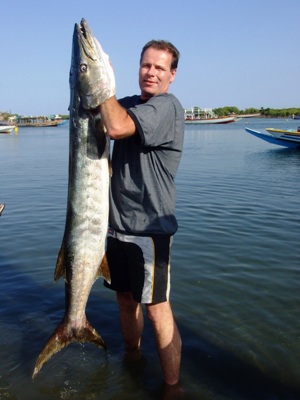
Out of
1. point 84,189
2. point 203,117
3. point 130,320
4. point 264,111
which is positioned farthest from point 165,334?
point 264,111

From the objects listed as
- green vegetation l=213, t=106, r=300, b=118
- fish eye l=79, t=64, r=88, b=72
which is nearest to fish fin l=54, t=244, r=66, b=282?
fish eye l=79, t=64, r=88, b=72

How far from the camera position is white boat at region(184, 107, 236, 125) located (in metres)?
108

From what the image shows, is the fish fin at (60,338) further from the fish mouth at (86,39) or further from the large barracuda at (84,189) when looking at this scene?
the fish mouth at (86,39)

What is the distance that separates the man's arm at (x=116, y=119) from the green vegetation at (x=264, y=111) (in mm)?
175821

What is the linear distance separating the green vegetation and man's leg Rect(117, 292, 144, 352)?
174778 millimetres

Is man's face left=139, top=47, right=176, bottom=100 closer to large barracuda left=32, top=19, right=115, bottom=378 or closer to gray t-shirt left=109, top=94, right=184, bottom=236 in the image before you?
gray t-shirt left=109, top=94, right=184, bottom=236

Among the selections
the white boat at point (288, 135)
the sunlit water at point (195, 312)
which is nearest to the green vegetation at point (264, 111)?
the white boat at point (288, 135)

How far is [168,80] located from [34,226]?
6633mm

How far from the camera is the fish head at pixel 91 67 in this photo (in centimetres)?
306

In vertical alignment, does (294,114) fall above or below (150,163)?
above

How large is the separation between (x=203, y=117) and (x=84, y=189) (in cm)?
13642

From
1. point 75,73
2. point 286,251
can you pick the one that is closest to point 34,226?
point 286,251

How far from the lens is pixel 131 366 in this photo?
4414mm

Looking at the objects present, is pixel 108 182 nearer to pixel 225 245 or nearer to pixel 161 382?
pixel 161 382
